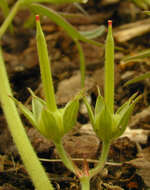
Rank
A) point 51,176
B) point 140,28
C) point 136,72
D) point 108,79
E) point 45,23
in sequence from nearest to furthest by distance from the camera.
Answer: point 108,79 → point 51,176 → point 136,72 → point 140,28 → point 45,23

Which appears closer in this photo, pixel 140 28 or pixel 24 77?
pixel 24 77

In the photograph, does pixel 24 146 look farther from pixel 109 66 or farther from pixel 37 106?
pixel 109 66

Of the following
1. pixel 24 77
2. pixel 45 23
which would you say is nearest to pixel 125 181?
pixel 24 77

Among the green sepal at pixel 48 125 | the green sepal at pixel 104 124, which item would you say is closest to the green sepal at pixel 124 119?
the green sepal at pixel 104 124

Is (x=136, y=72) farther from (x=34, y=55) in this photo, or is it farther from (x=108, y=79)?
(x=108, y=79)

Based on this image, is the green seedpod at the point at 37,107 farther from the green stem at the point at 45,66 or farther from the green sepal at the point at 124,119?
the green sepal at the point at 124,119

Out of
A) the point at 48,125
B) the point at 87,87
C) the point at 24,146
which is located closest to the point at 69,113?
the point at 48,125
